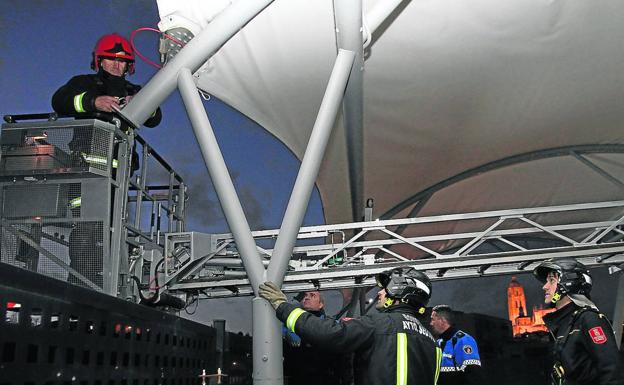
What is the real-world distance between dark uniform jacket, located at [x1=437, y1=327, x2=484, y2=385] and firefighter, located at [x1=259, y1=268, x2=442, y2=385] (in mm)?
2944

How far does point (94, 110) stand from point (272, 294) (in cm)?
217

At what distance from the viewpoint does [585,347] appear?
3463 mm

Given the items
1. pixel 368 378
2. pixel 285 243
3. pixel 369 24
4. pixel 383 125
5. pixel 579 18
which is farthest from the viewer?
pixel 383 125

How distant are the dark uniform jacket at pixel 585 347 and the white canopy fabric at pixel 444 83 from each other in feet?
13.1

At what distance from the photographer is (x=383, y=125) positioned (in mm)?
9273

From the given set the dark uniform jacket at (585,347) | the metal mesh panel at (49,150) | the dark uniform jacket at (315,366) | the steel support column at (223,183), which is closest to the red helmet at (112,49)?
the steel support column at (223,183)

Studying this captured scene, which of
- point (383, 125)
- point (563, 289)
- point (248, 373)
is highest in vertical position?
point (383, 125)

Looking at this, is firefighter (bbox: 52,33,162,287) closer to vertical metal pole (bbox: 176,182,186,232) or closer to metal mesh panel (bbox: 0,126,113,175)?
metal mesh panel (bbox: 0,126,113,175)

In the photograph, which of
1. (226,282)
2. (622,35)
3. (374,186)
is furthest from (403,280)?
(374,186)

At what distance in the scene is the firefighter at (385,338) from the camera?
3199 millimetres

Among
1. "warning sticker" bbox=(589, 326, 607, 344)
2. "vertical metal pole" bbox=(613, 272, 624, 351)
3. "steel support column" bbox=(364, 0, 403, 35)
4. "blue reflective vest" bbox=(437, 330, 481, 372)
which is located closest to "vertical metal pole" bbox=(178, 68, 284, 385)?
"steel support column" bbox=(364, 0, 403, 35)

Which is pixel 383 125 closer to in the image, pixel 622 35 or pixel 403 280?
pixel 622 35

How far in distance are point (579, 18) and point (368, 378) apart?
18.1 feet

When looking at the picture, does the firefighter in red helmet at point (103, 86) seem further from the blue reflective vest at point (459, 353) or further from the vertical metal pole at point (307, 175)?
the blue reflective vest at point (459, 353)
